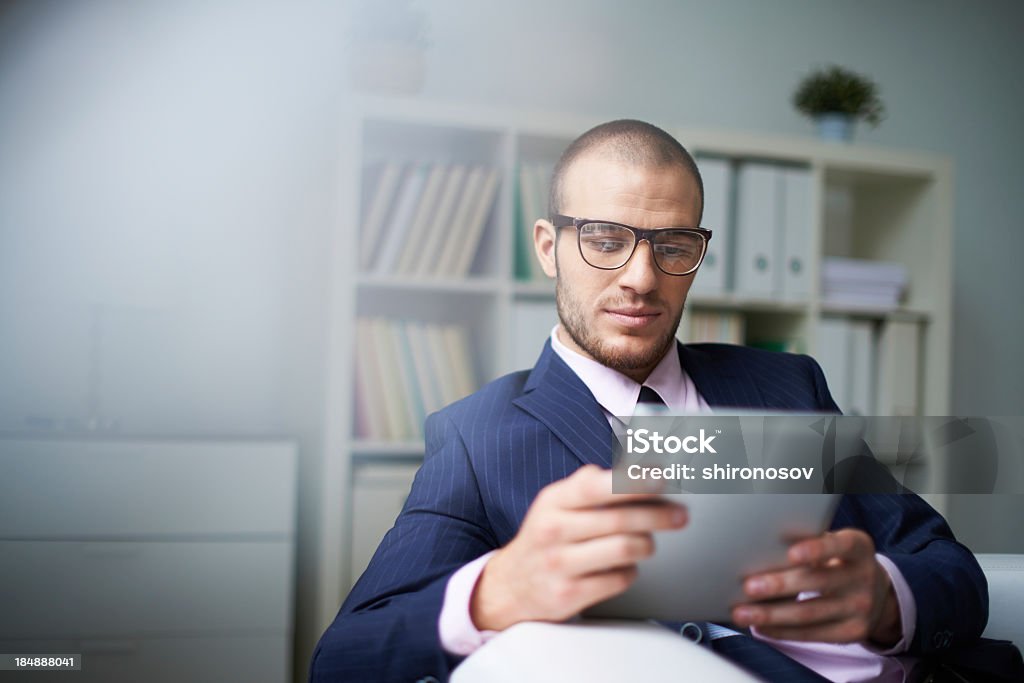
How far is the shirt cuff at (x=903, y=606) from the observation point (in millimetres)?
962

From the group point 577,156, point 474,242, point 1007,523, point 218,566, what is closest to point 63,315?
point 218,566

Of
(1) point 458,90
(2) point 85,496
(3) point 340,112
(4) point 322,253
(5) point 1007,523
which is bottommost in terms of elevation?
(5) point 1007,523

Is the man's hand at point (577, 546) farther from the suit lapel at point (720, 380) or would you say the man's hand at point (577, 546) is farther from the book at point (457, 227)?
the book at point (457, 227)

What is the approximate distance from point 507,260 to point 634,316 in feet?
3.87

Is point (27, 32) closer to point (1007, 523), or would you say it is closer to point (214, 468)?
point (214, 468)

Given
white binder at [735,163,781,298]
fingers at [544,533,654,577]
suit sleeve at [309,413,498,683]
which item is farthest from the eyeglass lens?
white binder at [735,163,781,298]

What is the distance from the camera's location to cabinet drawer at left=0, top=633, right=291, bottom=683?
6.25 ft

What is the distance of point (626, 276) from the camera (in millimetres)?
1170

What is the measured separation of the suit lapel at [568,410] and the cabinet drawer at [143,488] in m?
1.07

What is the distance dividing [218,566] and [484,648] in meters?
1.39

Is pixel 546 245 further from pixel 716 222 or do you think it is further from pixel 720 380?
pixel 716 222

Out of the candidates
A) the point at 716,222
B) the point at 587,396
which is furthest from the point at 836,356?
the point at 587,396

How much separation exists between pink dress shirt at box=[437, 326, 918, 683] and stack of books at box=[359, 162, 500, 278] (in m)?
1.09

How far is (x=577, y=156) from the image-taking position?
1.25m
